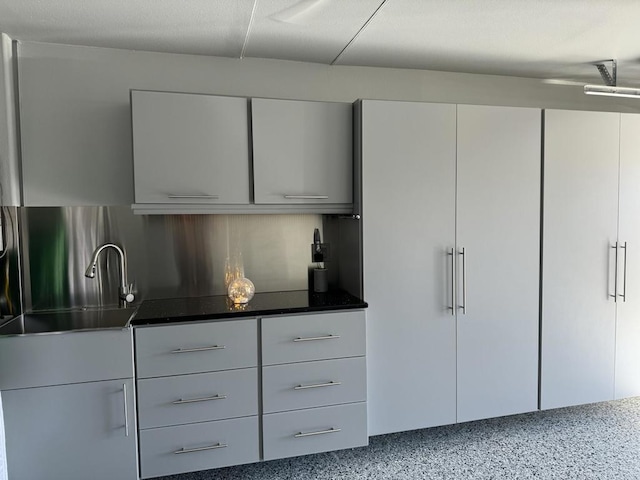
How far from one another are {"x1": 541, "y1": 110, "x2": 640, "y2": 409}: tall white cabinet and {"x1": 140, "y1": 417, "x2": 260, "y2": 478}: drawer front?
1.84m

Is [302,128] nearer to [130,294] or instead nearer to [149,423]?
[130,294]

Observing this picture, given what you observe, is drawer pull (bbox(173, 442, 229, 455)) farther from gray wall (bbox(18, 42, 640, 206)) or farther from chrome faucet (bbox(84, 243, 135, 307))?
gray wall (bbox(18, 42, 640, 206))

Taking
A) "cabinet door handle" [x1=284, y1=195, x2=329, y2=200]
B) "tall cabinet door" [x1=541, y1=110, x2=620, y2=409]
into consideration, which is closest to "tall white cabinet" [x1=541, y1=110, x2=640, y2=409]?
"tall cabinet door" [x1=541, y1=110, x2=620, y2=409]

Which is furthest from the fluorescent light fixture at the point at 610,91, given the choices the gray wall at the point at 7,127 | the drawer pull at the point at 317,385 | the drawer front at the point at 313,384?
the gray wall at the point at 7,127

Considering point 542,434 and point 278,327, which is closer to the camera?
point 278,327

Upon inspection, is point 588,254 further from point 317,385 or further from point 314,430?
point 314,430

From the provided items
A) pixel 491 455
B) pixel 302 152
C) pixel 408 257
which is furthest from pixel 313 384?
pixel 302 152

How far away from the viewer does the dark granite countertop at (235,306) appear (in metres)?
2.20

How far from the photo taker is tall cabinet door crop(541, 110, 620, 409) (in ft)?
8.86

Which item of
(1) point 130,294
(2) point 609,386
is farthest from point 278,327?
(2) point 609,386

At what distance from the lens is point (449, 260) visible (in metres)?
2.56

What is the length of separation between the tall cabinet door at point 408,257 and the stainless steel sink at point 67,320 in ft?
4.41

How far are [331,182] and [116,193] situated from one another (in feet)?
4.07

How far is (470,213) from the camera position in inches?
101
